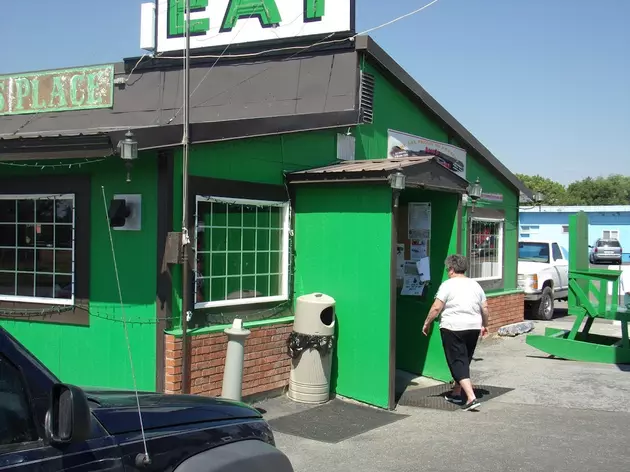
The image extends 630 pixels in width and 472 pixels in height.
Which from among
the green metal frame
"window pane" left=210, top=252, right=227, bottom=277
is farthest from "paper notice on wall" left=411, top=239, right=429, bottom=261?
"window pane" left=210, top=252, right=227, bottom=277

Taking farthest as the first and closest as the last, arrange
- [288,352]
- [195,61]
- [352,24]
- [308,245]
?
1. [195,61]
2. [352,24]
3. [308,245]
4. [288,352]

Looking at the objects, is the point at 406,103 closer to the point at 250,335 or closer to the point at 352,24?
the point at 352,24

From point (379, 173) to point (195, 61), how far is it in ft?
18.2

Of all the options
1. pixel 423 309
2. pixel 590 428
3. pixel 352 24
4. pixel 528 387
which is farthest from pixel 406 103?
pixel 590 428

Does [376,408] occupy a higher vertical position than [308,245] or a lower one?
lower

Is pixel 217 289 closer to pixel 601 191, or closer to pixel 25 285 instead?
pixel 25 285

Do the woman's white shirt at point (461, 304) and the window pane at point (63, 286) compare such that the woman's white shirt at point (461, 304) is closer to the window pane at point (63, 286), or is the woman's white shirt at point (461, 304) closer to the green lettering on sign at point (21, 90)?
the window pane at point (63, 286)

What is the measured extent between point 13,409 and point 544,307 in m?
16.1

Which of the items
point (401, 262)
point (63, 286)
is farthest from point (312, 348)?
point (63, 286)

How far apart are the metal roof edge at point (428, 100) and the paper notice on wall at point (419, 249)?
2.81 meters

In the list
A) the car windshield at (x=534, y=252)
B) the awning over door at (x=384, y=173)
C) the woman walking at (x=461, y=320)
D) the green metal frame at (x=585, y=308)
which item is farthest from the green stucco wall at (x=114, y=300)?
the car windshield at (x=534, y=252)

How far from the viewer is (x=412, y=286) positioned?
10.1 metres

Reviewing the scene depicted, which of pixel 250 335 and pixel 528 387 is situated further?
pixel 528 387

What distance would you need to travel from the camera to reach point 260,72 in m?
11.5
